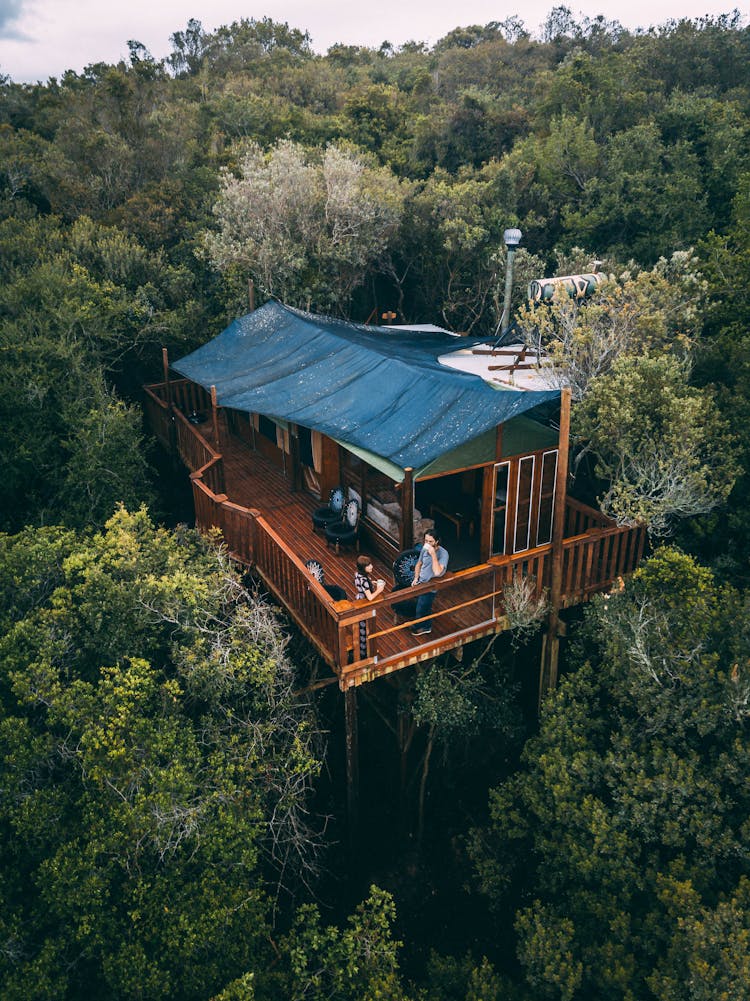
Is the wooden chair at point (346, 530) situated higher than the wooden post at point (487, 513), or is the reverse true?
the wooden post at point (487, 513)

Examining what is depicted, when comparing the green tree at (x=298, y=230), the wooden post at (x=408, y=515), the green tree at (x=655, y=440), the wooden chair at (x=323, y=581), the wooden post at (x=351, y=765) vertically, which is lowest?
the wooden post at (x=351, y=765)

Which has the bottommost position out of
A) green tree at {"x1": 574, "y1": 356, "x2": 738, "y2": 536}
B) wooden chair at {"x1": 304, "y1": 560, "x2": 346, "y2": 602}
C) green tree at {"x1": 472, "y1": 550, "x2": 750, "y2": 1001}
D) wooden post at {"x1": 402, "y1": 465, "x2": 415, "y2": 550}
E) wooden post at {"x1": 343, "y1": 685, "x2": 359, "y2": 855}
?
wooden post at {"x1": 343, "y1": 685, "x2": 359, "y2": 855}

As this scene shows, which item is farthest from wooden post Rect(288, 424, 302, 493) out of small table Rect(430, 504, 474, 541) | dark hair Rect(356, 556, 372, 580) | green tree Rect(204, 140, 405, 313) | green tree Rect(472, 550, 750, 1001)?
green tree Rect(472, 550, 750, 1001)

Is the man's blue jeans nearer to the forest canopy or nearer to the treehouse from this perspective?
the treehouse

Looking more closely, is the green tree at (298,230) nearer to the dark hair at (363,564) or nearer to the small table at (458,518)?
the small table at (458,518)

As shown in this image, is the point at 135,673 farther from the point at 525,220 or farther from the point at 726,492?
the point at 525,220

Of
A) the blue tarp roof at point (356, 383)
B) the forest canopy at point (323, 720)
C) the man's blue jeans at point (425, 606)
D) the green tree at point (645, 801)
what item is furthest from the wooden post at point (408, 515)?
the green tree at point (645, 801)
